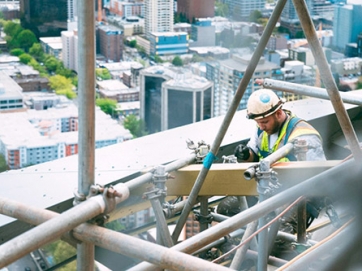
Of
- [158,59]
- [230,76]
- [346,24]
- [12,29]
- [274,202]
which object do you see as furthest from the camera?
[158,59]

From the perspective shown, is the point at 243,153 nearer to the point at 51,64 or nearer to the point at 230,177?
the point at 230,177

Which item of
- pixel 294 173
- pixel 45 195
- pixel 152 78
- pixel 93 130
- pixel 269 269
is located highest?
pixel 93 130

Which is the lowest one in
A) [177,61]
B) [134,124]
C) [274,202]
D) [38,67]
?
[134,124]

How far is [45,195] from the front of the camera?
3102mm

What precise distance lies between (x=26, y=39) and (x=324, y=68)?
849 cm

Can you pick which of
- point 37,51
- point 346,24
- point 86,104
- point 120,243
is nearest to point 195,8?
point 346,24

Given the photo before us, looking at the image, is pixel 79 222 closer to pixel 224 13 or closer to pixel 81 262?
pixel 81 262

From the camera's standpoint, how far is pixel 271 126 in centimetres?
329

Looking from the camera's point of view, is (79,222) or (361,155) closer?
(79,222)

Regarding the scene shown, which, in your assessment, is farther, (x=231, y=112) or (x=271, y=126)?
(x=271, y=126)

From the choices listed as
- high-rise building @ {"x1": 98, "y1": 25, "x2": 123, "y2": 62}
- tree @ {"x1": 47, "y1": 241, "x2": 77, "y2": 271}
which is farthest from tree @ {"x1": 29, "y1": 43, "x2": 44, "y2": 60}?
tree @ {"x1": 47, "y1": 241, "x2": 77, "y2": 271}

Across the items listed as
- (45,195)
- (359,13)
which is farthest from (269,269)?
(359,13)

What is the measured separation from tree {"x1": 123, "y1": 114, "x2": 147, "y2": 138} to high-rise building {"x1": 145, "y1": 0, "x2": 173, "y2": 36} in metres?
1.45

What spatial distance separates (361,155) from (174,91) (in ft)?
28.8
